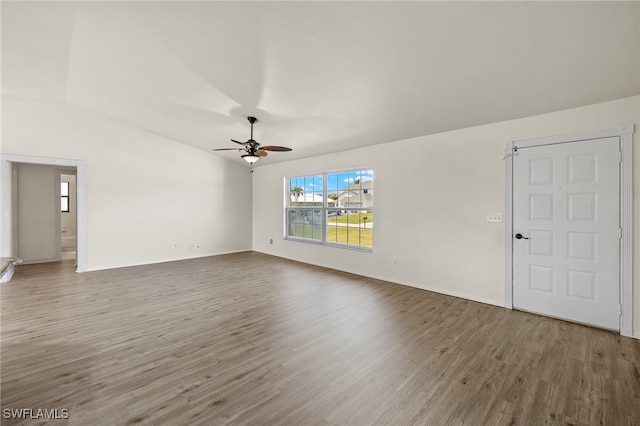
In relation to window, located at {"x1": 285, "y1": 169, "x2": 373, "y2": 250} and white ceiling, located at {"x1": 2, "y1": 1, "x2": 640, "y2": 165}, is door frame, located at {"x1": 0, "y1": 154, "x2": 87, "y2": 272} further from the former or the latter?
window, located at {"x1": 285, "y1": 169, "x2": 373, "y2": 250}

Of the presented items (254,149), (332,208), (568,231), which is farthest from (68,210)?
(568,231)

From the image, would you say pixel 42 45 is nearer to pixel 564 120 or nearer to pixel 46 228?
pixel 46 228

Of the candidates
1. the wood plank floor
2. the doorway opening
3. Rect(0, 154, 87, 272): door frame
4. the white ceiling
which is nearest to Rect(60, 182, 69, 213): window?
the doorway opening

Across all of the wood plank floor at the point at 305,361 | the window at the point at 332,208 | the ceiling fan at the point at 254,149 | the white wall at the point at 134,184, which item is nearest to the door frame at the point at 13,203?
the white wall at the point at 134,184

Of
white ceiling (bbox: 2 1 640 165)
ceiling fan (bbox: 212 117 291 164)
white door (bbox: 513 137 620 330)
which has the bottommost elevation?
white door (bbox: 513 137 620 330)

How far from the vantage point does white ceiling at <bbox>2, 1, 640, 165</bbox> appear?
2.12m

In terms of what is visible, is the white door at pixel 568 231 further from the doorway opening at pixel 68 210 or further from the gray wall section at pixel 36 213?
the doorway opening at pixel 68 210

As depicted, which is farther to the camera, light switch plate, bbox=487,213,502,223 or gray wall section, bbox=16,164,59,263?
gray wall section, bbox=16,164,59,263

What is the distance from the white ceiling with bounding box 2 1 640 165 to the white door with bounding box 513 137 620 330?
0.65 metres

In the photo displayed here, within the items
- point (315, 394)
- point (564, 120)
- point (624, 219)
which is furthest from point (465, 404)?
point (564, 120)

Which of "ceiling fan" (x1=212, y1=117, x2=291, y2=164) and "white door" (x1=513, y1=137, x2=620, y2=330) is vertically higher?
"ceiling fan" (x1=212, y1=117, x2=291, y2=164)

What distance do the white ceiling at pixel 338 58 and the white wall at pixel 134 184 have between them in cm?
81

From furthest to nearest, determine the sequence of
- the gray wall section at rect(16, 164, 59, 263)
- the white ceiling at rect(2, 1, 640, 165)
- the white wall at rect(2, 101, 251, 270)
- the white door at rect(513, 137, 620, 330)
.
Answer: the gray wall section at rect(16, 164, 59, 263)
the white wall at rect(2, 101, 251, 270)
the white door at rect(513, 137, 620, 330)
the white ceiling at rect(2, 1, 640, 165)

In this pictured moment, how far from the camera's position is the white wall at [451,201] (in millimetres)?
3240
